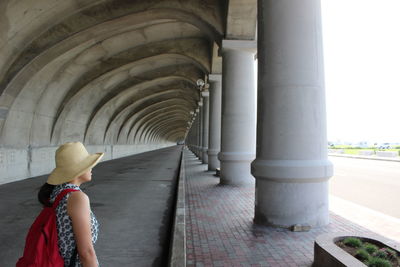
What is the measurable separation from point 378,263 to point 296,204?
6.97 ft

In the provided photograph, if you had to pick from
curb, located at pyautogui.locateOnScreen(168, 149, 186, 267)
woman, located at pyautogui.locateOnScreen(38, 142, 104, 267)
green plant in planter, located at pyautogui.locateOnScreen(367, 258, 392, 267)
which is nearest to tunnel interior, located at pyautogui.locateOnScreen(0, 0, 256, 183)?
curb, located at pyautogui.locateOnScreen(168, 149, 186, 267)

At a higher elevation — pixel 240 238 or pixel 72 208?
pixel 72 208

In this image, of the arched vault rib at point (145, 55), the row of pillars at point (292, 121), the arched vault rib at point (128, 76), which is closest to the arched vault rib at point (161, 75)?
the arched vault rib at point (128, 76)

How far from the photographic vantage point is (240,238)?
4.91 metres

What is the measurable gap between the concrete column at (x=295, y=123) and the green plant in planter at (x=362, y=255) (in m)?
1.79

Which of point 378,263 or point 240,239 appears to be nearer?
point 378,263

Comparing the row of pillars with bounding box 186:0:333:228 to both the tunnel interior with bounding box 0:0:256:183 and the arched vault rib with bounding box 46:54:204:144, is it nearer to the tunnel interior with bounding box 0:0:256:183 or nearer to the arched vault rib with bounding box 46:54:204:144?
the tunnel interior with bounding box 0:0:256:183

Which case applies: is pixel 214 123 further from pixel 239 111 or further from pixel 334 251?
pixel 334 251

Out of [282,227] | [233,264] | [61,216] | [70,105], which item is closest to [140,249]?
[233,264]

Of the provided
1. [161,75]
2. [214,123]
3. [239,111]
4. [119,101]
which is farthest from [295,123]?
[119,101]

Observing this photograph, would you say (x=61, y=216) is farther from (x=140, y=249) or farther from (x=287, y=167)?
(x=287, y=167)

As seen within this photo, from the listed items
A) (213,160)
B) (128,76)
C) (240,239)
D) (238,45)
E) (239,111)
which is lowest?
(240,239)

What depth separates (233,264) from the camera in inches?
153

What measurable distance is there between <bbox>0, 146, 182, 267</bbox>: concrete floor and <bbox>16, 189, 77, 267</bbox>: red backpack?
2931mm
